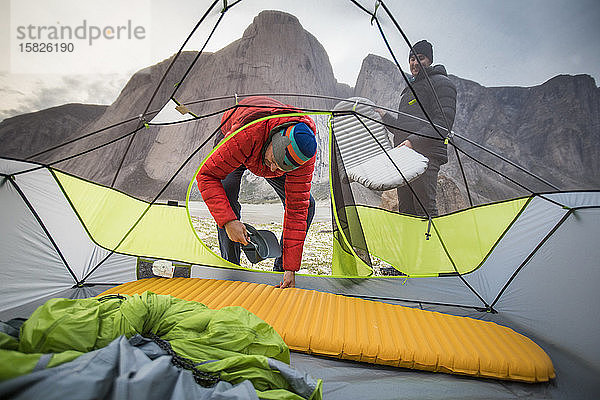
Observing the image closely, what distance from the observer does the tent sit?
1.24 metres

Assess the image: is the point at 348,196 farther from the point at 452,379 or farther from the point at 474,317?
the point at 452,379

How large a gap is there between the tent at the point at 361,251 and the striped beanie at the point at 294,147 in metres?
0.26

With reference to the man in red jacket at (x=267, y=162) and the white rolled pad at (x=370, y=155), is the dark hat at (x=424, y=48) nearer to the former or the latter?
the white rolled pad at (x=370, y=155)

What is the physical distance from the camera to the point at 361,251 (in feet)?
6.63

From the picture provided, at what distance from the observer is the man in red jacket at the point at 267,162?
140cm

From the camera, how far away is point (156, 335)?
39.7 inches

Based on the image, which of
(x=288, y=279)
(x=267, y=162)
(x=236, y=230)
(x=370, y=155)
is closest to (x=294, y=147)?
(x=267, y=162)

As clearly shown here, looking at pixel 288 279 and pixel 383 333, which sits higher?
pixel 288 279

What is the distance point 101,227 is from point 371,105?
1.56m

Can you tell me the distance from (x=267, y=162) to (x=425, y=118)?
2.47 ft

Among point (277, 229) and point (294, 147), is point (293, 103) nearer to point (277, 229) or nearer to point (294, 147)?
point (294, 147)

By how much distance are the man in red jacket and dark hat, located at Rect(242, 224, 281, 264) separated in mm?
105

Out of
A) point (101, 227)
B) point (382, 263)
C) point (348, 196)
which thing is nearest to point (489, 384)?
point (382, 263)

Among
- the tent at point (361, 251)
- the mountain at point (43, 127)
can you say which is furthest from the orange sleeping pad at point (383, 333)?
the mountain at point (43, 127)
